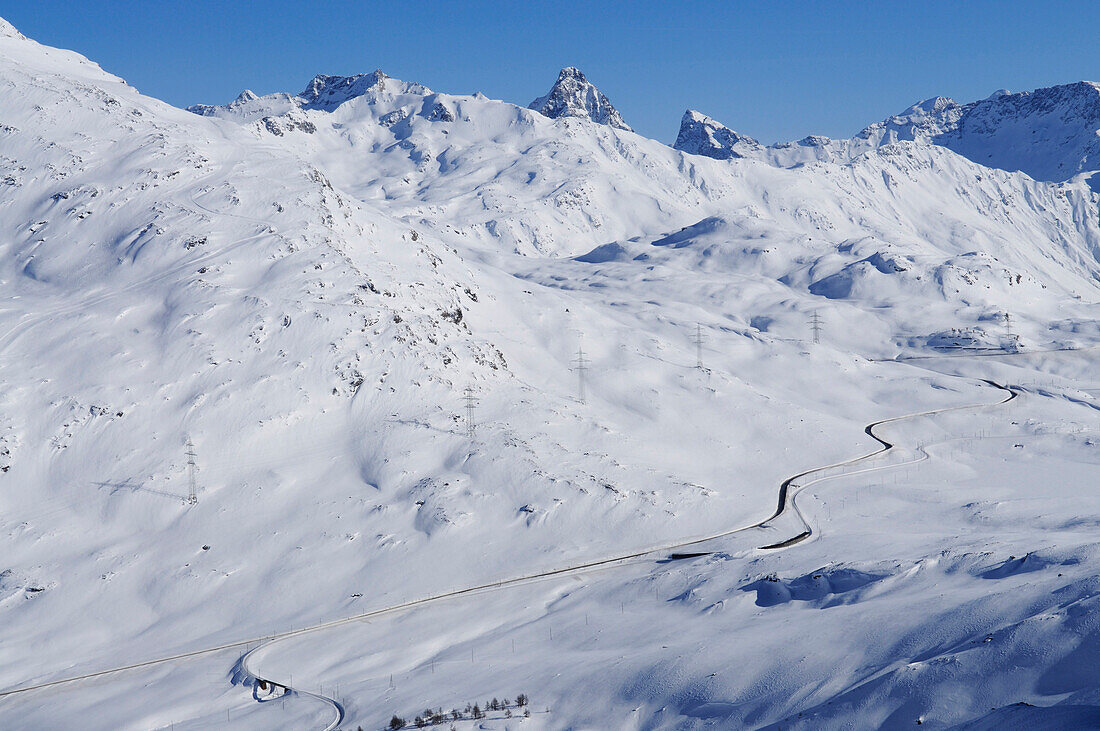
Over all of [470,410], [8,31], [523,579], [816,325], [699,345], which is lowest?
[523,579]

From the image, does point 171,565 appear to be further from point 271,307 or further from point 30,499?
point 271,307

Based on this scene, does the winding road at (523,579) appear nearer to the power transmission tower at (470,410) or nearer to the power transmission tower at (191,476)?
the power transmission tower at (191,476)

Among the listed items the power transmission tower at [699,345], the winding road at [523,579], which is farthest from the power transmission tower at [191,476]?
the power transmission tower at [699,345]

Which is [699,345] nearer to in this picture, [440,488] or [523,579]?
[440,488]

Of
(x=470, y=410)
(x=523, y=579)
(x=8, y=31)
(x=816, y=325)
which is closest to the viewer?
(x=523, y=579)

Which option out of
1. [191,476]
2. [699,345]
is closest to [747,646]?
[191,476]
